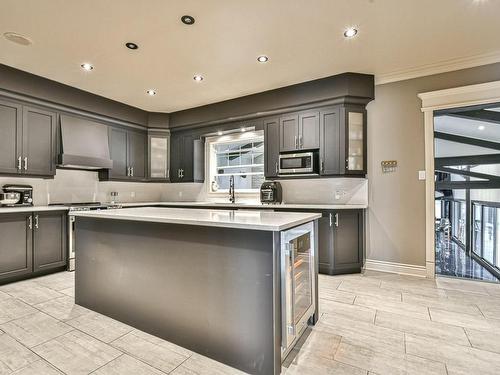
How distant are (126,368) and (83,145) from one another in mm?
3802

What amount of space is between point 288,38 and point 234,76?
1.15 meters

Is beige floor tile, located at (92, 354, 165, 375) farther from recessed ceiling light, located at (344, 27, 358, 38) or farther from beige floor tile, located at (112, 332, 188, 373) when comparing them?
recessed ceiling light, located at (344, 27, 358, 38)

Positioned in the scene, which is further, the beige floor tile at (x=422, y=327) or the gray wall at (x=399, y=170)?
the gray wall at (x=399, y=170)

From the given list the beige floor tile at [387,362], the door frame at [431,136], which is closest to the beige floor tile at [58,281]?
the beige floor tile at [387,362]

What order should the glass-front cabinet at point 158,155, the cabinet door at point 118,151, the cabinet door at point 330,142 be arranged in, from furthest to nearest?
the glass-front cabinet at point 158,155
the cabinet door at point 118,151
the cabinet door at point 330,142

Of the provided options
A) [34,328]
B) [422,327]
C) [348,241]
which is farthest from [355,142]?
[34,328]

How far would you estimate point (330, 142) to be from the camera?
386 centimetres

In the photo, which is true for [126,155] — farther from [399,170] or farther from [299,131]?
[399,170]

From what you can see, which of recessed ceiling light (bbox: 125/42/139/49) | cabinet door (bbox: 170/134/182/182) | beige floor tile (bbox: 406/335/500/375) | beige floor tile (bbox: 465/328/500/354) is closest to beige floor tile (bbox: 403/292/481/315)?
beige floor tile (bbox: 465/328/500/354)

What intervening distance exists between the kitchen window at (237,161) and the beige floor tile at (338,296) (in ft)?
7.80

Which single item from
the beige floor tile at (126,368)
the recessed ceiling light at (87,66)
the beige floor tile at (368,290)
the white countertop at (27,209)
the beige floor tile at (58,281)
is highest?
the recessed ceiling light at (87,66)

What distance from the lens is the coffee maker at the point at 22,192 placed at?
352cm

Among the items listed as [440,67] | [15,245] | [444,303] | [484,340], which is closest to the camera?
[484,340]

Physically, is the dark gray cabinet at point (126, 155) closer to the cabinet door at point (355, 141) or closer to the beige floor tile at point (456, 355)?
the cabinet door at point (355, 141)
